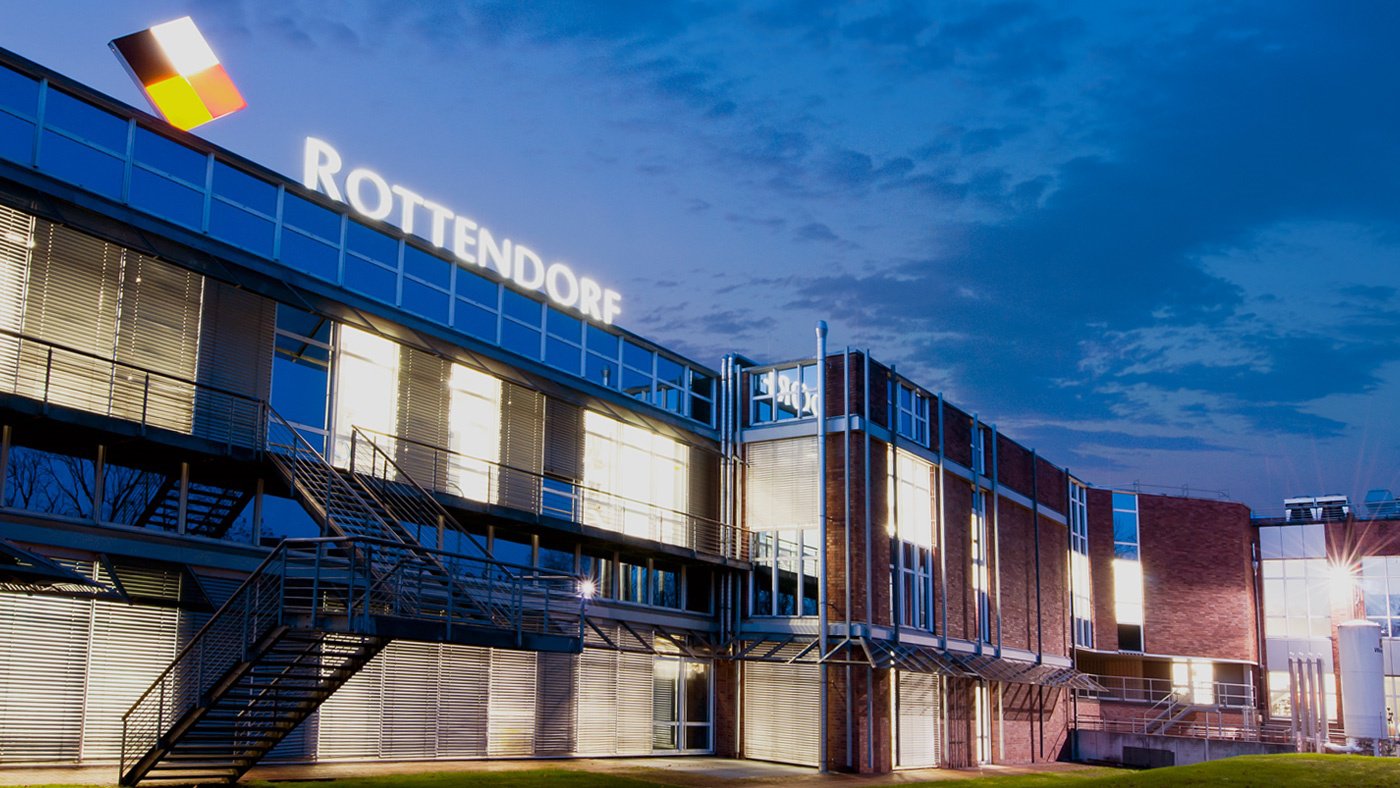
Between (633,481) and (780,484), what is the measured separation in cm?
446

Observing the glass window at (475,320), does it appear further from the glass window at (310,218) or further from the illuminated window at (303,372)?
the illuminated window at (303,372)

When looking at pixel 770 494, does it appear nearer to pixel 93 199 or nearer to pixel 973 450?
pixel 973 450

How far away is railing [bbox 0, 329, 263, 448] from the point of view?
1877 centimetres

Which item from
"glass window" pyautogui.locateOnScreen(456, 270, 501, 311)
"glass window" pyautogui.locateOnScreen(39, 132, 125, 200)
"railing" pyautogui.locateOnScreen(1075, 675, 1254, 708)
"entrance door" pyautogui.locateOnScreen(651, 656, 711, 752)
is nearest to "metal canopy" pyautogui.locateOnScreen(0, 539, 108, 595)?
"glass window" pyautogui.locateOnScreen(39, 132, 125, 200)

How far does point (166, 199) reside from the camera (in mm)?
21609

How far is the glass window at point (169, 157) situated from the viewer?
21391 millimetres

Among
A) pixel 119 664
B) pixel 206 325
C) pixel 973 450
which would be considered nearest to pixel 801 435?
pixel 973 450

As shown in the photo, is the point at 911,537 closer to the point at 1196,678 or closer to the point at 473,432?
the point at 473,432

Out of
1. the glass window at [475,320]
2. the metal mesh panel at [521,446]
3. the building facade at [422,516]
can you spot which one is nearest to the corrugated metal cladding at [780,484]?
the building facade at [422,516]

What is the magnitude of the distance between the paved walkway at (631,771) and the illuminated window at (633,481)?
561cm

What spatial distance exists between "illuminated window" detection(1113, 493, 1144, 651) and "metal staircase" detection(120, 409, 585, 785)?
36465 millimetres

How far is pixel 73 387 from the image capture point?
19.4 metres

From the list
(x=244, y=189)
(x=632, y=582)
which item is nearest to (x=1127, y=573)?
(x=632, y=582)

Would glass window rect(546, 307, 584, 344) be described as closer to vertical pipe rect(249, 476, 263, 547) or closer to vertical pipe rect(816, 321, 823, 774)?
vertical pipe rect(816, 321, 823, 774)
